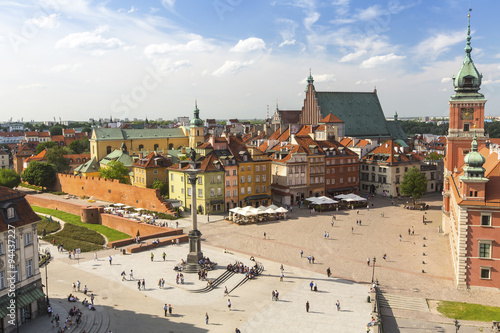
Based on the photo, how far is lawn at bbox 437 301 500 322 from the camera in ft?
111

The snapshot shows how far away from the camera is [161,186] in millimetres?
76562

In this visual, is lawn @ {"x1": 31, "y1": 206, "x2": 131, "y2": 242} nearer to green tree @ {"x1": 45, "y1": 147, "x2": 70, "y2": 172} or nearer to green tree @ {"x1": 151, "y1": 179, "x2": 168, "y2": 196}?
green tree @ {"x1": 151, "y1": 179, "x2": 168, "y2": 196}

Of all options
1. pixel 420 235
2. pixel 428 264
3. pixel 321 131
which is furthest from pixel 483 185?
pixel 321 131

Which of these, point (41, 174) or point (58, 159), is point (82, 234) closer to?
point (41, 174)

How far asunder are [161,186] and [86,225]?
48.9 feet

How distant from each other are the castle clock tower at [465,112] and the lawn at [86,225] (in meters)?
43.9

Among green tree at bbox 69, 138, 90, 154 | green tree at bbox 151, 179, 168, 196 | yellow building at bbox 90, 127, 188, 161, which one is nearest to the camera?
green tree at bbox 151, 179, 168, 196

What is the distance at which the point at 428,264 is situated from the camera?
45406 mm

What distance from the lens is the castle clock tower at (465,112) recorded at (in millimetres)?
58812

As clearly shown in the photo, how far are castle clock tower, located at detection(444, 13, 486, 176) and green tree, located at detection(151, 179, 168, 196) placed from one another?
4386cm

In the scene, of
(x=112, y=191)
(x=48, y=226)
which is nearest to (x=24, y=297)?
(x=48, y=226)

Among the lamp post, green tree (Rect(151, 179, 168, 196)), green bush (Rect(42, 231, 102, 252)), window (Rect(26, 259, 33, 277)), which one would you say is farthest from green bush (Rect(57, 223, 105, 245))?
window (Rect(26, 259, 33, 277))

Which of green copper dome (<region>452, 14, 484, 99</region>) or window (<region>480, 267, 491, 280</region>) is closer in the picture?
window (<region>480, 267, 491, 280</region>)

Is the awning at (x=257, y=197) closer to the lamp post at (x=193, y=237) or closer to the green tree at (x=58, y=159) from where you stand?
the lamp post at (x=193, y=237)
